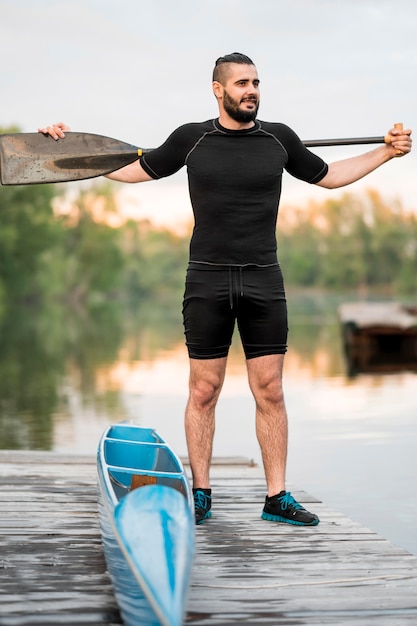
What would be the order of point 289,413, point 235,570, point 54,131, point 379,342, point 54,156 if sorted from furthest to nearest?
point 379,342, point 289,413, point 54,156, point 54,131, point 235,570

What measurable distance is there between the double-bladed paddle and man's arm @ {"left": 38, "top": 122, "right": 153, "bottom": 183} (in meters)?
0.13

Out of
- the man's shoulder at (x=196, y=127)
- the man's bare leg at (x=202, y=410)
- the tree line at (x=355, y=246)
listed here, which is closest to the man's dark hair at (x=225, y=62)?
the man's shoulder at (x=196, y=127)

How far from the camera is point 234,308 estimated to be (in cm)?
450

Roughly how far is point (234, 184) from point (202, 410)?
3.65ft

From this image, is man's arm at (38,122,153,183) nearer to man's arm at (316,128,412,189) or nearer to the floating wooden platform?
man's arm at (316,128,412,189)

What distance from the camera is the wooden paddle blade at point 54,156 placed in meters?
5.11

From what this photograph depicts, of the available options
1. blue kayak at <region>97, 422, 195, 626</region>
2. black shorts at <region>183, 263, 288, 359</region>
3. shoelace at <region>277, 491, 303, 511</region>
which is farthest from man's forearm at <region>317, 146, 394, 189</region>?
blue kayak at <region>97, 422, 195, 626</region>

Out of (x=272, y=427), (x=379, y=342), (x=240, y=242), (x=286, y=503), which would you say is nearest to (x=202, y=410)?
(x=272, y=427)

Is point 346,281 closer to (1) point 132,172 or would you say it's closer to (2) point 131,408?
(2) point 131,408

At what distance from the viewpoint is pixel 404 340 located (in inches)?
1024

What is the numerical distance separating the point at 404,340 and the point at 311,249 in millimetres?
92751

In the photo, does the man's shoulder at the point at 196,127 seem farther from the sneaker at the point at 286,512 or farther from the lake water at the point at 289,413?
the lake water at the point at 289,413

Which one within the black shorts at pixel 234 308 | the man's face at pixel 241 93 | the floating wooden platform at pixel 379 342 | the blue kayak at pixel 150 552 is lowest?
the floating wooden platform at pixel 379 342

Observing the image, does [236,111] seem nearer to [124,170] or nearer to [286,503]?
[124,170]
